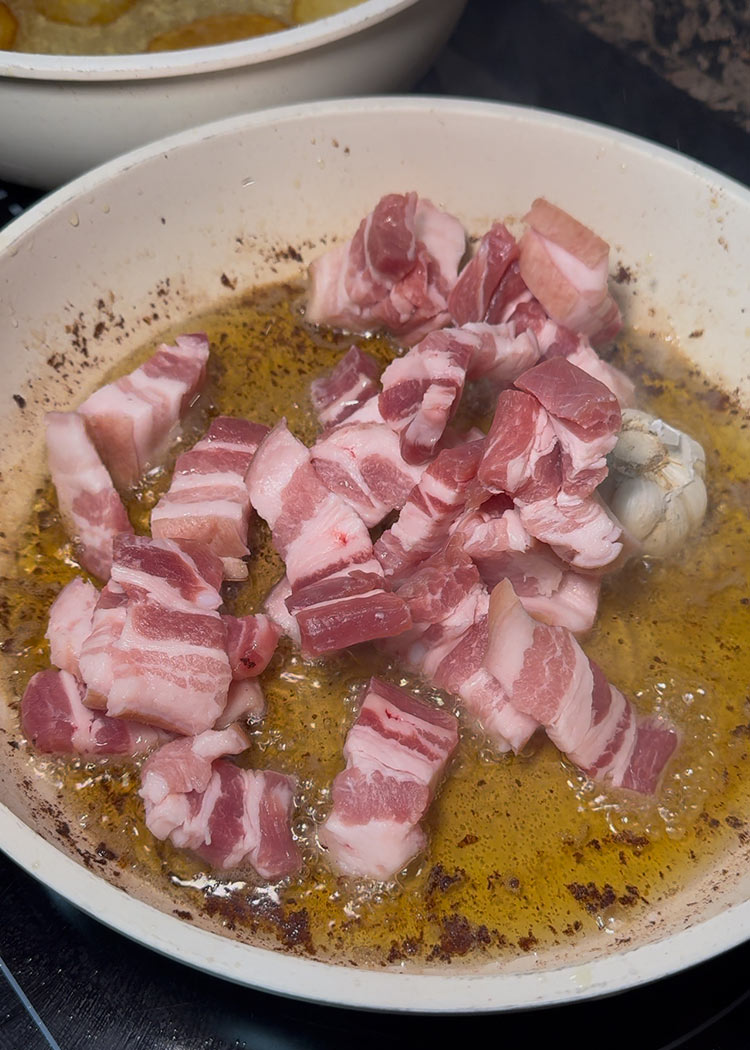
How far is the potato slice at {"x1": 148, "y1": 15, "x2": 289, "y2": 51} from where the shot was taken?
241 cm

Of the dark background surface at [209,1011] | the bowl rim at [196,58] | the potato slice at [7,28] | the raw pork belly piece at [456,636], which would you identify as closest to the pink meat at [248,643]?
the raw pork belly piece at [456,636]

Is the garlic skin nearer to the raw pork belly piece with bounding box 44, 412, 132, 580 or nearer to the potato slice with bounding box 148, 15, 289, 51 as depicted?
the raw pork belly piece with bounding box 44, 412, 132, 580

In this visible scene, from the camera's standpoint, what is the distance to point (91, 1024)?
1.51 meters

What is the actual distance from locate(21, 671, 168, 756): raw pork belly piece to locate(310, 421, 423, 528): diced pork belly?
0.58m

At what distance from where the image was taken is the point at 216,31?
7.98ft

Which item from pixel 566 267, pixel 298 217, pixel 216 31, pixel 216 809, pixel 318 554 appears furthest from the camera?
pixel 216 31

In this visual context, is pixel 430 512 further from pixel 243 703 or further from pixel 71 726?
pixel 71 726

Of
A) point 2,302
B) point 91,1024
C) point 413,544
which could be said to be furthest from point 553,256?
point 91,1024

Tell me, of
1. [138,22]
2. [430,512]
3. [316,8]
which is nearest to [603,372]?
[430,512]

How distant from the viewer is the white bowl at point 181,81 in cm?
199

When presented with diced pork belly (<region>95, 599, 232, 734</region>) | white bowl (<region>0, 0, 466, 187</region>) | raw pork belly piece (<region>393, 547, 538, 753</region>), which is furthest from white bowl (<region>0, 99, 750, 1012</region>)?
raw pork belly piece (<region>393, 547, 538, 753</region>)

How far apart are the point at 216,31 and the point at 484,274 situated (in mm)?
1096

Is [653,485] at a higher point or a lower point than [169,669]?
higher

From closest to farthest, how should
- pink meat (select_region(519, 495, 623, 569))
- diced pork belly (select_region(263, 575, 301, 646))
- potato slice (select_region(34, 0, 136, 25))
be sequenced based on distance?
pink meat (select_region(519, 495, 623, 569)), diced pork belly (select_region(263, 575, 301, 646)), potato slice (select_region(34, 0, 136, 25))
